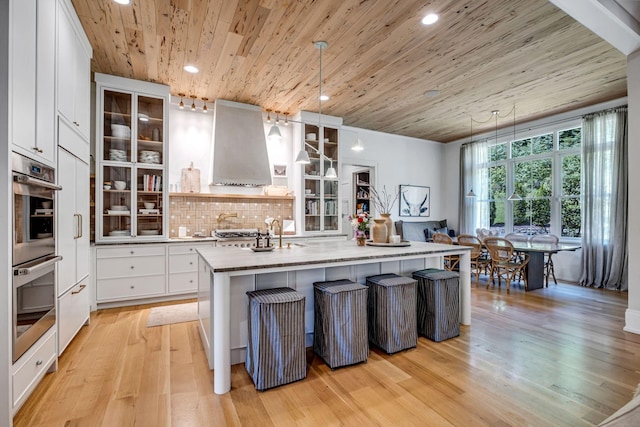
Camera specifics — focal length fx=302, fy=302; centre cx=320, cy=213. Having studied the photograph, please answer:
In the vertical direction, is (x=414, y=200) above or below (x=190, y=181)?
below

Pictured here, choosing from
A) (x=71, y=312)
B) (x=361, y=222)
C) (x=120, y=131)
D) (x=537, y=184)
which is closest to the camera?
(x=71, y=312)

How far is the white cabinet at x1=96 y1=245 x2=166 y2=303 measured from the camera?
3.71 meters

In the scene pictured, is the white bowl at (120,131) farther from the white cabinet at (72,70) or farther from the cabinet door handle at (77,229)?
the cabinet door handle at (77,229)

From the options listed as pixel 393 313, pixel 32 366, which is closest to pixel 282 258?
pixel 393 313

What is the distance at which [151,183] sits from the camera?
4.10m

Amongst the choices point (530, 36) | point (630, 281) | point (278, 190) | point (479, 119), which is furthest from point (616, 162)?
point (278, 190)

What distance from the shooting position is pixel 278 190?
512 centimetres

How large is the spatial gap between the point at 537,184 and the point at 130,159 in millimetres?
6930

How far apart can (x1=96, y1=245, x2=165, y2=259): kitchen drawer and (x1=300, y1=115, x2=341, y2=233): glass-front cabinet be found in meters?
2.25

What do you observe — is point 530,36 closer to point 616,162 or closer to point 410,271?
point 410,271

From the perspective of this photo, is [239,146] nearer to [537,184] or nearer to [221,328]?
[221,328]

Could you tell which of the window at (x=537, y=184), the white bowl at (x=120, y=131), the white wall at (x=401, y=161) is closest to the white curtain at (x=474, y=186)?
the window at (x=537, y=184)

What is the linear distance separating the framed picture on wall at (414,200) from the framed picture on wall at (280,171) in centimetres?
298

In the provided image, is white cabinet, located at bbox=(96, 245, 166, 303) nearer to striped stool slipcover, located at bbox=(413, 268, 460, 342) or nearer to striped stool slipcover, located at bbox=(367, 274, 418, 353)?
striped stool slipcover, located at bbox=(367, 274, 418, 353)
